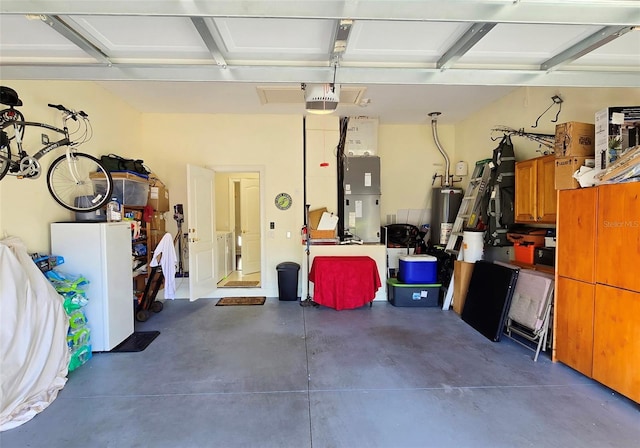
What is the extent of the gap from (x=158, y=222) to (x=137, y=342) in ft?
6.85

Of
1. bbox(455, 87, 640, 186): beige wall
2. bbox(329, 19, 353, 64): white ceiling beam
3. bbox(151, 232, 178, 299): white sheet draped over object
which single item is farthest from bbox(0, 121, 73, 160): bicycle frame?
bbox(455, 87, 640, 186): beige wall

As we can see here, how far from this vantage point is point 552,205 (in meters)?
3.49

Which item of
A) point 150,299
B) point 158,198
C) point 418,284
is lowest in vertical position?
point 150,299

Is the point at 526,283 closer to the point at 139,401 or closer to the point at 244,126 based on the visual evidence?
the point at 139,401

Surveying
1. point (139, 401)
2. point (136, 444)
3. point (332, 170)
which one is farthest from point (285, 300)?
point (136, 444)

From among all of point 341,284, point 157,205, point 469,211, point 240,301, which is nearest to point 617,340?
point 469,211

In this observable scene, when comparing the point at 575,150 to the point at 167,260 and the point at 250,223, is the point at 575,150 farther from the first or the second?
the point at 250,223

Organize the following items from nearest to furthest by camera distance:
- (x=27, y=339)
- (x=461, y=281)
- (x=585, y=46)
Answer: (x=585, y=46)
(x=27, y=339)
(x=461, y=281)

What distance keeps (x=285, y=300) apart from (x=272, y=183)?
201cm

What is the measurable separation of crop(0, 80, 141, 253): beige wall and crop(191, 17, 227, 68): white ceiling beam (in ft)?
7.87

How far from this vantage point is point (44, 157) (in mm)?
3375

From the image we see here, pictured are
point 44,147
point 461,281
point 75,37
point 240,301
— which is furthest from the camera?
point 240,301

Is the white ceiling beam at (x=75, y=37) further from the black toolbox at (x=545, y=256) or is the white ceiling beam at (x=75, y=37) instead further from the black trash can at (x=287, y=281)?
the black toolbox at (x=545, y=256)

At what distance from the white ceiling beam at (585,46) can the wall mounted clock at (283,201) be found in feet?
13.2
